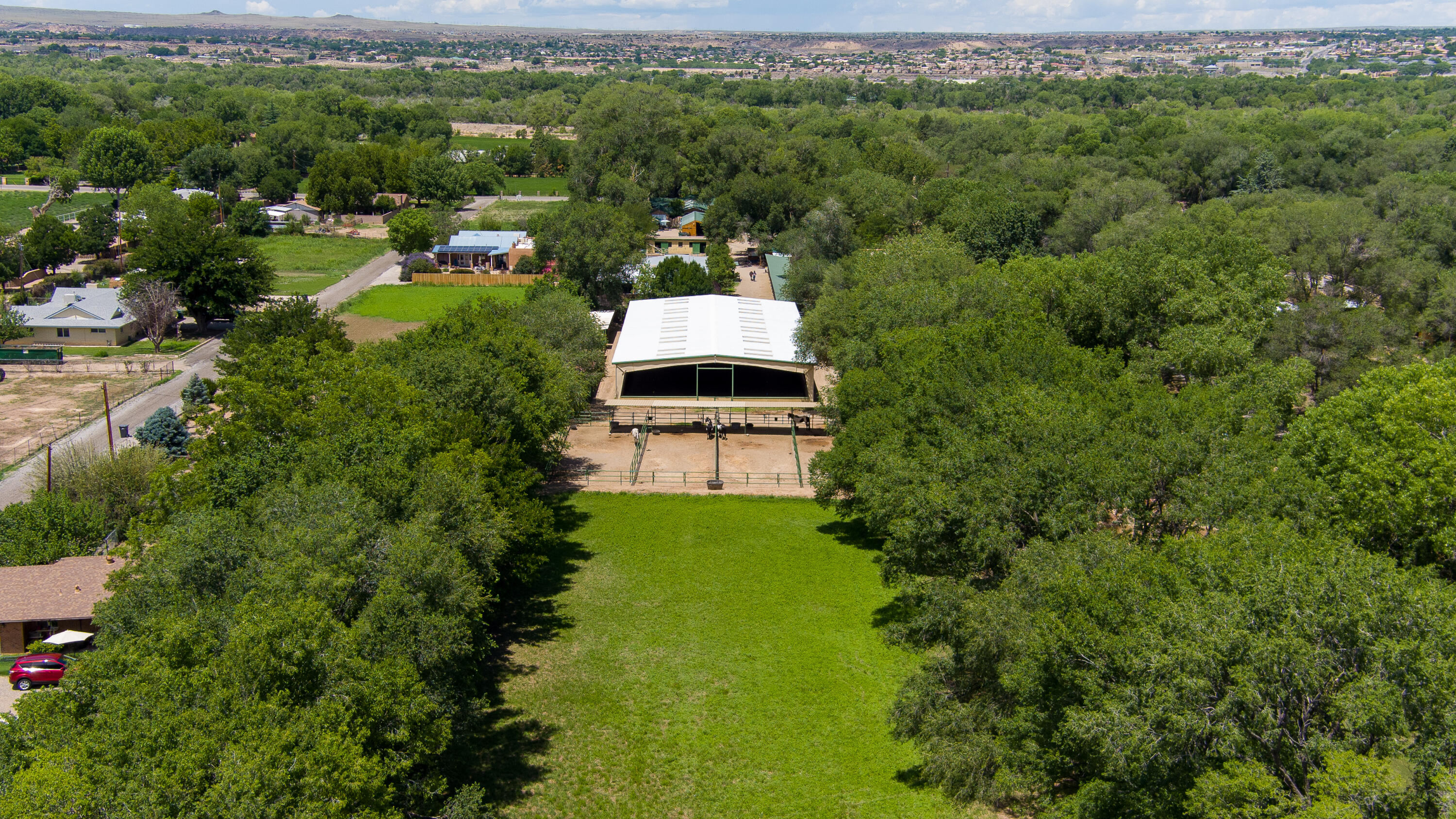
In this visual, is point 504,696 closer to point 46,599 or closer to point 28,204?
point 46,599

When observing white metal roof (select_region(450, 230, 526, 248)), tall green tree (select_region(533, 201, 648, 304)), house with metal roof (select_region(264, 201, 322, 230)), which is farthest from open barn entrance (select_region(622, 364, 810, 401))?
house with metal roof (select_region(264, 201, 322, 230))

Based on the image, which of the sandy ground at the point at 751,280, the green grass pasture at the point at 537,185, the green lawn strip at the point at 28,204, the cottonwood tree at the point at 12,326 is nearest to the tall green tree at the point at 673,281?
the sandy ground at the point at 751,280

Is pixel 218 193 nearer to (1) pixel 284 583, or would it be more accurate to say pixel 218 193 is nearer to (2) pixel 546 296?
(2) pixel 546 296

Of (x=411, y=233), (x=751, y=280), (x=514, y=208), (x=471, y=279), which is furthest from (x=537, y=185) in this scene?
(x=751, y=280)

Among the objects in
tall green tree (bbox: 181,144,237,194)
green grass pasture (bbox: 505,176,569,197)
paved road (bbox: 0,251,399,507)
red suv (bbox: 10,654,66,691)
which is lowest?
red suv (bbox: 10,654,66,691)

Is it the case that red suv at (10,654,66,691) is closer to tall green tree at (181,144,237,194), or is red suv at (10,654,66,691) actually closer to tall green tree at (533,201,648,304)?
tall green tree at (533,201,648,304)
